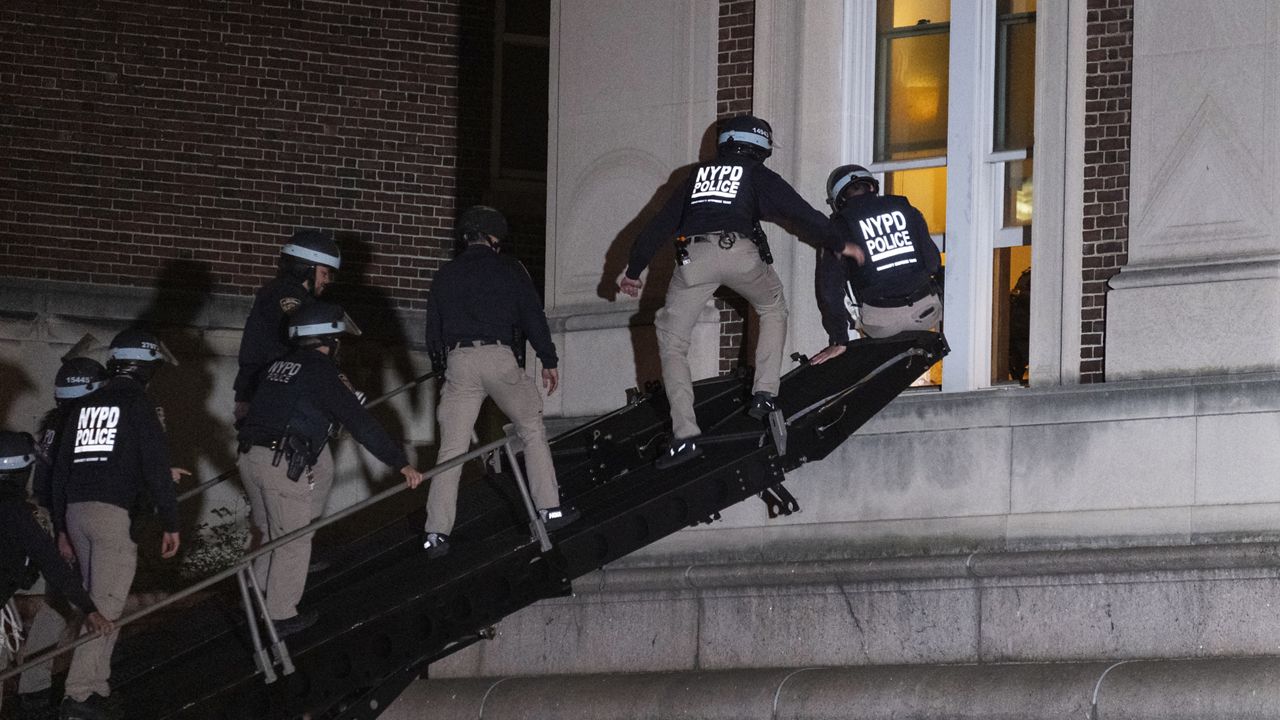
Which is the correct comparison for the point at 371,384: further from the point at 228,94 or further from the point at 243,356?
the point at 243,356

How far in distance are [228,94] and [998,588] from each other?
8917mm

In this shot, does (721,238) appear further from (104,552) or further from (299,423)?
(104,552)

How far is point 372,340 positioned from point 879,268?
6.78 meters

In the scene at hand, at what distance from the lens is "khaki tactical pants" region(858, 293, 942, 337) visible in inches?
530

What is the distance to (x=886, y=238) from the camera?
44.2 ft

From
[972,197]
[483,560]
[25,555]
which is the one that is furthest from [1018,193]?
[25,555]

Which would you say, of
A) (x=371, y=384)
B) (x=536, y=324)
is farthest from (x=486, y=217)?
(x=371, y=384)

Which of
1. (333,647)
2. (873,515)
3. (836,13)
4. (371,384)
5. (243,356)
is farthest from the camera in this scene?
(371,384)

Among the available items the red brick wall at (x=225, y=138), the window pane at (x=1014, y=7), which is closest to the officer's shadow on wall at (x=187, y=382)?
the red brick wall at (x=225, y=138)

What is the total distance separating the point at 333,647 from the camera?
37.6 ft

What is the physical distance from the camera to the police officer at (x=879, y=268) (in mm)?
13422

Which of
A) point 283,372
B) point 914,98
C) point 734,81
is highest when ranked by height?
point 734,81

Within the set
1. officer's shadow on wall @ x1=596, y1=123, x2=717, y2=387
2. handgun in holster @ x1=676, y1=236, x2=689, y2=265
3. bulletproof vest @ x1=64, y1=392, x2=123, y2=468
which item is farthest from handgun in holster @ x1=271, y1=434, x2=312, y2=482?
officer's shadow on wall @ x1=596, y1=123, x2=717, y2=387

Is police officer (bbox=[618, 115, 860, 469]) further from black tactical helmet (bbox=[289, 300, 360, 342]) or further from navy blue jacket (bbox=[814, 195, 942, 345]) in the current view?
black tactical helmet (bbox=[289, 300, 360, 342])
